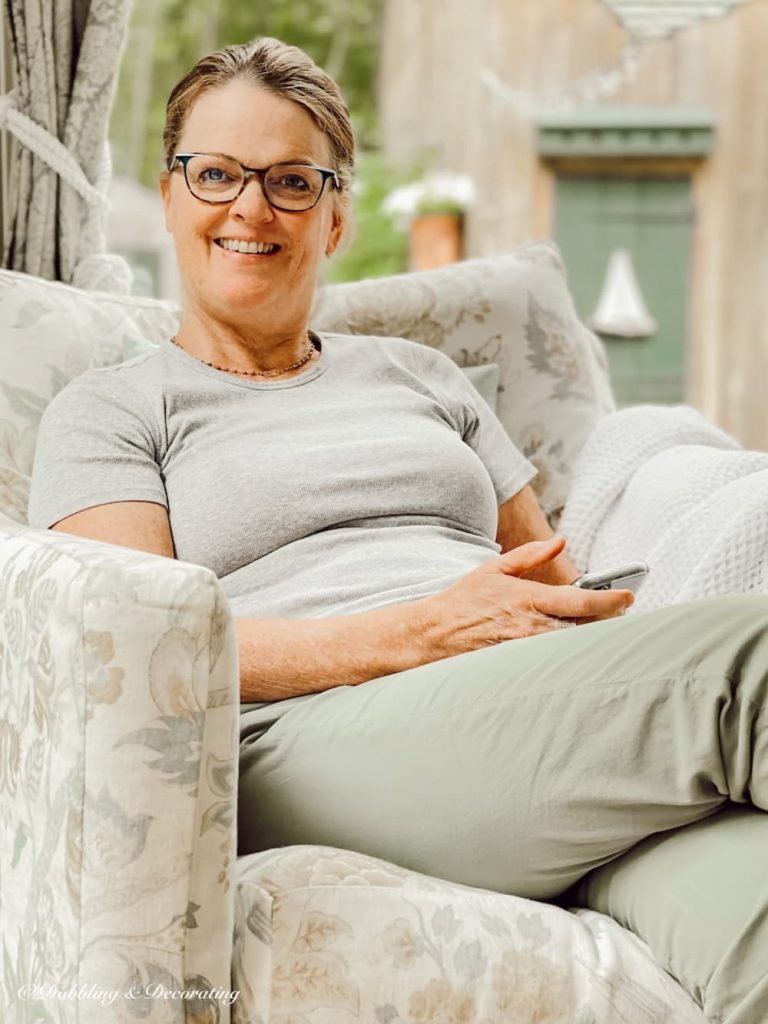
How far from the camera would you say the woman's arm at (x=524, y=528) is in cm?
150

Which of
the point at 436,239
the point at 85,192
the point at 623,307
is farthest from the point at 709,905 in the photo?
the point at 436,239

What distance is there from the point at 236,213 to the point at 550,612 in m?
0.57

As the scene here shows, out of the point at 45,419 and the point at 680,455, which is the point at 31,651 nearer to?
the point at 45,419

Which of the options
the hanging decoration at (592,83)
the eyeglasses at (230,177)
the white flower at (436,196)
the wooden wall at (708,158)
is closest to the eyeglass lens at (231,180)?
the eyeglasses at (230,177)

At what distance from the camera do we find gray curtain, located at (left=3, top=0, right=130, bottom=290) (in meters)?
1.76

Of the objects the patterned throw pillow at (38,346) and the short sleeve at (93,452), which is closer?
the short sleeve at (93,452)

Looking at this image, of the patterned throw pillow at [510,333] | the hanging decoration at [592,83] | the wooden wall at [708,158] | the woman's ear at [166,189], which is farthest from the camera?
the wooden wall at [708,158]

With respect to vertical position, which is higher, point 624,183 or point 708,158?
point 708,158

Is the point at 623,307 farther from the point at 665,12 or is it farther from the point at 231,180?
the point at 231,180

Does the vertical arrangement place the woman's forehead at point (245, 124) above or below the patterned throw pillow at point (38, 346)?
above

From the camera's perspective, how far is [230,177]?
1413 millimetres

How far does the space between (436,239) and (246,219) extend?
419 centimetres

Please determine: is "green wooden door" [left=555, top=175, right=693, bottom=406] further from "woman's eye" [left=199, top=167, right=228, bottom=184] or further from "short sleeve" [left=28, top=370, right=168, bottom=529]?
"short sleeve" [left=28, top=370, right=168, bottom=529]

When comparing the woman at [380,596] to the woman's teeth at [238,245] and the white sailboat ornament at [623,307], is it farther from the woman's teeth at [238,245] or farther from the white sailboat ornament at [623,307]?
the white sailboat ornament at [623,307]
